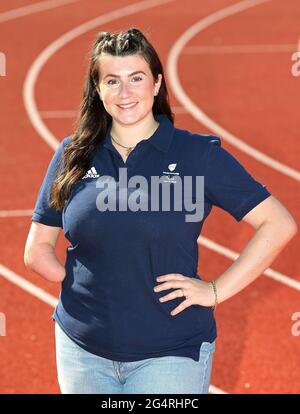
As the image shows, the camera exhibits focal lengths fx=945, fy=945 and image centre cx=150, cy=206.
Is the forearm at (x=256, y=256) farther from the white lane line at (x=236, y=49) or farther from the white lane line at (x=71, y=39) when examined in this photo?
the white lane line at (x=236, y=49)

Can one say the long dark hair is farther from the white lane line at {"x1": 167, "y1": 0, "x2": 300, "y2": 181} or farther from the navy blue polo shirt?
the white lane line at {"x1": 167, "y1": 0, "x2": 300, "y2": 181}

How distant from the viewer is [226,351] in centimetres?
614

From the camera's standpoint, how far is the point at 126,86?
11.7 ft

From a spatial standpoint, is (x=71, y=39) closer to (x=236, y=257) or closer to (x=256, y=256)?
(x=236, y=257)

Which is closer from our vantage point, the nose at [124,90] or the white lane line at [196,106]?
the nose at [124,90]

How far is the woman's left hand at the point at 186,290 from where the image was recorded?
3.42 m

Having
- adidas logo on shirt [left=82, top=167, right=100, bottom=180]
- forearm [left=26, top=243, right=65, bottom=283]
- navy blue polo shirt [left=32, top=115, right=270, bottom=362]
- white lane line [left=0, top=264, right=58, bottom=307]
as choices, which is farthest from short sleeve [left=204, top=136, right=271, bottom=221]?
white lane line [left=0, top=264, right=58, bottom=307]

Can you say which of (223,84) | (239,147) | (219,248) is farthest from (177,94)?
(219,248)

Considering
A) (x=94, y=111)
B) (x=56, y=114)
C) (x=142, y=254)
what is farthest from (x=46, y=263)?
(x=56, y=114)

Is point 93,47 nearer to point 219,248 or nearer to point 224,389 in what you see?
point 224,389

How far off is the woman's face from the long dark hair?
3 centimetres

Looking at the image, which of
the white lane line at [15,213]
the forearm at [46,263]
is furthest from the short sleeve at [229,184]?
the white lane line at [15,213]

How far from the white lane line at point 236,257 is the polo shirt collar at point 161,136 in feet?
11.7

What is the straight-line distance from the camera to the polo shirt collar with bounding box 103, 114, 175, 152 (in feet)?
11.7
